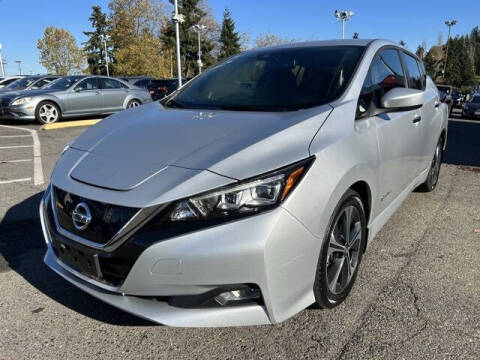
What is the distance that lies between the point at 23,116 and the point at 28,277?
33.5 feet

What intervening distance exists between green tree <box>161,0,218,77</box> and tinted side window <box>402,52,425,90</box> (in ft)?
186

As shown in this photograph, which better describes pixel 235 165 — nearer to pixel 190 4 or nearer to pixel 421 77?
pixel 421 77

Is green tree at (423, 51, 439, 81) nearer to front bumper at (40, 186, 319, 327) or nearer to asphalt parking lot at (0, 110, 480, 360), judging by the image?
asphalt parking lot at (0, 110, 480, 360)

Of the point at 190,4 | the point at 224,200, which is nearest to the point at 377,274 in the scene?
the point at 224,200

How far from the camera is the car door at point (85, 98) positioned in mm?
12344

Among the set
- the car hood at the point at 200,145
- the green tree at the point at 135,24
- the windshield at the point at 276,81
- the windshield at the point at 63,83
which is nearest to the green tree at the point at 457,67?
the green tree at the point at 135,24

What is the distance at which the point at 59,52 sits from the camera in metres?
63.2

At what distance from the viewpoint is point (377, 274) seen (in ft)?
9.80

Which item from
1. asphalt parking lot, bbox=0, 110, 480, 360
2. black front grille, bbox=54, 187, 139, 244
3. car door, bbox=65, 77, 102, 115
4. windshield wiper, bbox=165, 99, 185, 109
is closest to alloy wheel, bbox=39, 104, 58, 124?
car door, bbox=65, 77, 102, 115

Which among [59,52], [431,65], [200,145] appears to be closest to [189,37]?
[59,52]

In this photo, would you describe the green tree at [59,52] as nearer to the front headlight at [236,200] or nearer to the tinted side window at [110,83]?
the tinted side window at [110,83]

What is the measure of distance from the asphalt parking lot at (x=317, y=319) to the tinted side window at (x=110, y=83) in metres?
10.2

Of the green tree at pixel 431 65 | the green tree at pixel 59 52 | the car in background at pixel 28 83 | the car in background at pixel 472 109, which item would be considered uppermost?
the green tree at pixel 59 52

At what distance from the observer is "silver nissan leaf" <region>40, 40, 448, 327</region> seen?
6.18 feet
